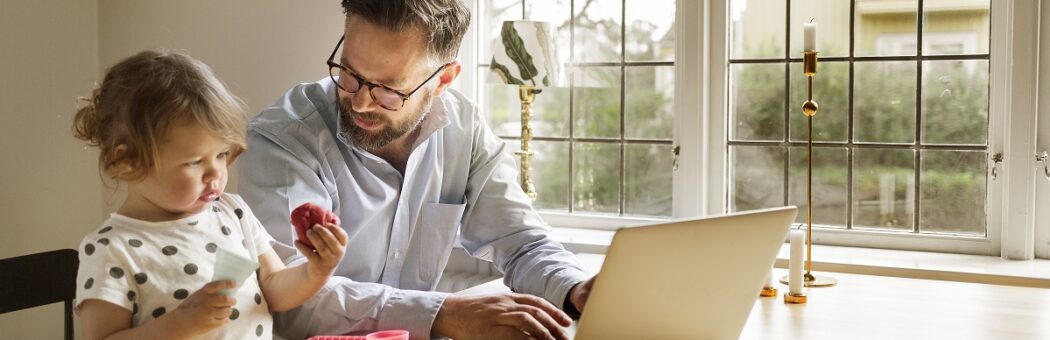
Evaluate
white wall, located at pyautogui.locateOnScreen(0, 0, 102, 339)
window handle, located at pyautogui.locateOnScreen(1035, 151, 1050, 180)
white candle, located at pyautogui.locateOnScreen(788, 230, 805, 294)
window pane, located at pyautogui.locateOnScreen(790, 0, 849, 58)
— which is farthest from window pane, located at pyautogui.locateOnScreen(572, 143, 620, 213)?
white wall, located at pyautogui.locateOnScreen(0, 0, 102, 339)

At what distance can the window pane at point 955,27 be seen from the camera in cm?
272

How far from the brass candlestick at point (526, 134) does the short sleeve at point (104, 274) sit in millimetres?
1719

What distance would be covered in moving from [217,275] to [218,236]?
252 millimetres

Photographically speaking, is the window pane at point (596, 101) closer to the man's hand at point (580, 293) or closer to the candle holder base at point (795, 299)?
the candle holder base at point (795, 299)

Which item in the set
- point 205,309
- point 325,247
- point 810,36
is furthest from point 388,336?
point 810,36

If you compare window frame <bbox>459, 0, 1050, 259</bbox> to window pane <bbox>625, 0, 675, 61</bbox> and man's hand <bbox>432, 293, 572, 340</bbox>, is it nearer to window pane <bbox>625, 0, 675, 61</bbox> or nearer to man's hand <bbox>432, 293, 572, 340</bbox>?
window pane <bbox>625, 0, 675, 61</bbox>

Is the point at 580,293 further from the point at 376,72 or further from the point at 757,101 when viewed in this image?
the point at 757,101

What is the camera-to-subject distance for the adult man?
1668mm

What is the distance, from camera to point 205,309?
1.25 meters

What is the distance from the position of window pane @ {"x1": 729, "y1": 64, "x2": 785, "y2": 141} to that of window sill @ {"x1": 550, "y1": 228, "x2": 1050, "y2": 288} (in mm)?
366

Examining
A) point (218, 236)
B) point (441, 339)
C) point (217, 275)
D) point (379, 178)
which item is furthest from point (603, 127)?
point (217, 275)

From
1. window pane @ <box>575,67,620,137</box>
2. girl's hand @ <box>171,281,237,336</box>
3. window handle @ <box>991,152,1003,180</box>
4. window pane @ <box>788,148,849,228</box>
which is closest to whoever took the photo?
girl's hand @ <box>171,281,237,336</box>

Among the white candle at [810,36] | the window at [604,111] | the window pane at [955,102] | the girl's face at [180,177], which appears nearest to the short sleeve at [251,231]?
the girl's face at [180,177]

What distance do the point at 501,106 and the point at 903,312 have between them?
161cm
